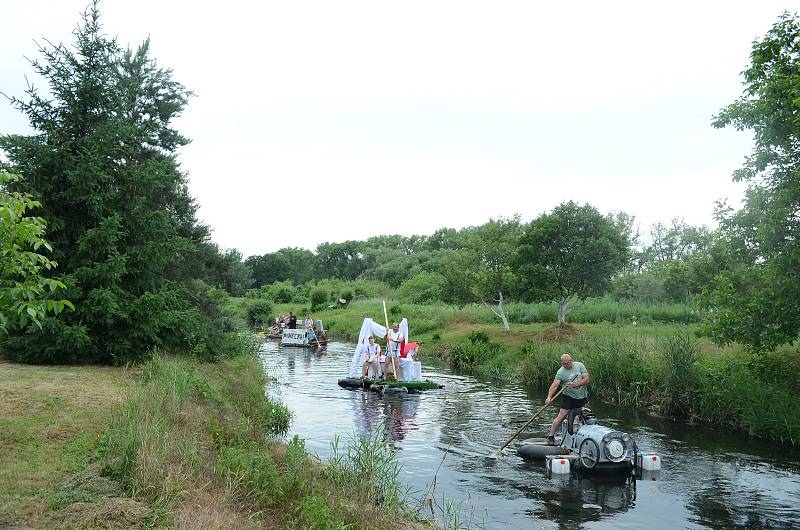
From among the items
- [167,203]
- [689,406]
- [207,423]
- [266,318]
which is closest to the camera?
[207,423]

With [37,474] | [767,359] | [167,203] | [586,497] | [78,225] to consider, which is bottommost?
[586,497]

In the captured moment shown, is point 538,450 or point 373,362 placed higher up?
point 373,362

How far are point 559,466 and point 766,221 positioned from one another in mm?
7990

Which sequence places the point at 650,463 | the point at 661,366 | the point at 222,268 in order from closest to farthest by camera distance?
the point at 650,463, the point at 661,366, the point at 222,268

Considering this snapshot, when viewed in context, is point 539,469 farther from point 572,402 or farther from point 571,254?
point 571,254

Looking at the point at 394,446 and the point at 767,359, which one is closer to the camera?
the point at 394,446

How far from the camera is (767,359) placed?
1694 centimetres

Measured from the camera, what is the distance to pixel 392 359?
79.0ft

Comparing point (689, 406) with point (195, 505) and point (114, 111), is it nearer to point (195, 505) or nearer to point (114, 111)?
point (195, 505)

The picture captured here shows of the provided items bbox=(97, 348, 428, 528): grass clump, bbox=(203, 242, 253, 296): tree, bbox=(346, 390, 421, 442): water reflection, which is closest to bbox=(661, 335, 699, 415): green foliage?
bbox=(346, 390, 421, 442): water reflection

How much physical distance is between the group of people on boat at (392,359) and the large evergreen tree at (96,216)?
7.84 metres

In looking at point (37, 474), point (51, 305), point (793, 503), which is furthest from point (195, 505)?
point (793, 503)

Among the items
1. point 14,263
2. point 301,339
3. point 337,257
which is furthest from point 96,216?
point 337,257

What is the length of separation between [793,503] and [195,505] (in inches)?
389
